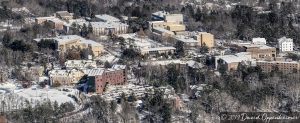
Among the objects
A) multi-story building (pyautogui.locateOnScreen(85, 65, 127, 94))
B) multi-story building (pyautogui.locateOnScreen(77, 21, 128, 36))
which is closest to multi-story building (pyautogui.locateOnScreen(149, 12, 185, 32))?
multi-story building (pyautogui.locateOnScreen(77, 21, 128, 36))

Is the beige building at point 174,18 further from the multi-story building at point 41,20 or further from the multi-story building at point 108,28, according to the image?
the multi-story building at point 41,20

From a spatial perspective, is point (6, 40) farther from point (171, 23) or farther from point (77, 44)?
point (171, 23)

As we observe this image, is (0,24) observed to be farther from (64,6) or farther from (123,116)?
(123,116)

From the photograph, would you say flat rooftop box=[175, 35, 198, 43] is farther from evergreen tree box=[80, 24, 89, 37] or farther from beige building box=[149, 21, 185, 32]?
evergreen tree box=[80, 24, 89, 37]

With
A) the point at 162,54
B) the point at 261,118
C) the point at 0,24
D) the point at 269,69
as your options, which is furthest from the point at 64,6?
the point at 261,118

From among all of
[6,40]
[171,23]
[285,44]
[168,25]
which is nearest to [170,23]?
[171,23]

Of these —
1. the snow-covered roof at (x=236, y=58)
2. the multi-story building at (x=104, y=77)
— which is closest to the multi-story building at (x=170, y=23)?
the snow-covered roof at (x=236, y=58)
